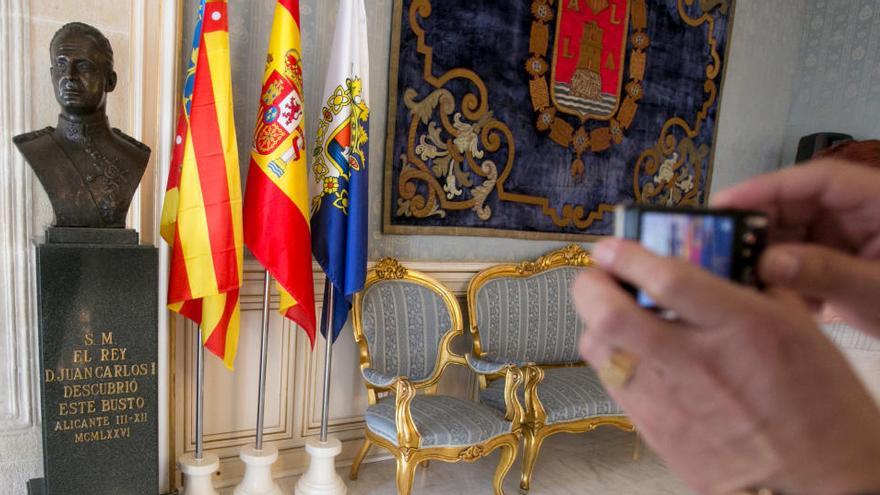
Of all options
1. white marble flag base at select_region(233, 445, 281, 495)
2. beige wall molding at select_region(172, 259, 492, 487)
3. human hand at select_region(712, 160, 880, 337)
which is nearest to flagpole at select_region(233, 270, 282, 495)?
white marble flag base at select_region(233, 445, 281, 495)

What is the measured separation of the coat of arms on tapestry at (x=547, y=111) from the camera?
2.49 m

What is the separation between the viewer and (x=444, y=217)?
2.63 m

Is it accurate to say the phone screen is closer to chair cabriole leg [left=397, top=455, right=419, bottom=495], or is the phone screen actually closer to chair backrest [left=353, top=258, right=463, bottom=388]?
chair cabriole leg [left=397, top=455, right=419, bottom=495]

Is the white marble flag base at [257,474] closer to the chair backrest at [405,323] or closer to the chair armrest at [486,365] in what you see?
the chair backrest at [405,323]

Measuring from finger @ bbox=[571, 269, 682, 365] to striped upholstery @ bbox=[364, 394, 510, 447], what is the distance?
1.75 metres

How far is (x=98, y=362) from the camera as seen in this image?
62.1 inches

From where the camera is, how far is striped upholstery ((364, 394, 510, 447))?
6.53 feet

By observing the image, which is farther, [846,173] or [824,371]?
[846,173]

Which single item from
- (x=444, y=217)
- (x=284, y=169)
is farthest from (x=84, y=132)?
(x=444, y=217)

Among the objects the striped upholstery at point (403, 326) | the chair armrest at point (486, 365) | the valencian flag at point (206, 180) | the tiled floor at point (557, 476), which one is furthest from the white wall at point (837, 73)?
the valencian flag at point (206, 180)

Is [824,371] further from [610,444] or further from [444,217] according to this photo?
[610,444]

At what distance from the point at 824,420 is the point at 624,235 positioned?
0.16 metres

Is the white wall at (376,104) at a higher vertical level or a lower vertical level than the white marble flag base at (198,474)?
higher

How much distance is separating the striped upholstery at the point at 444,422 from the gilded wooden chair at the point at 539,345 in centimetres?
21
